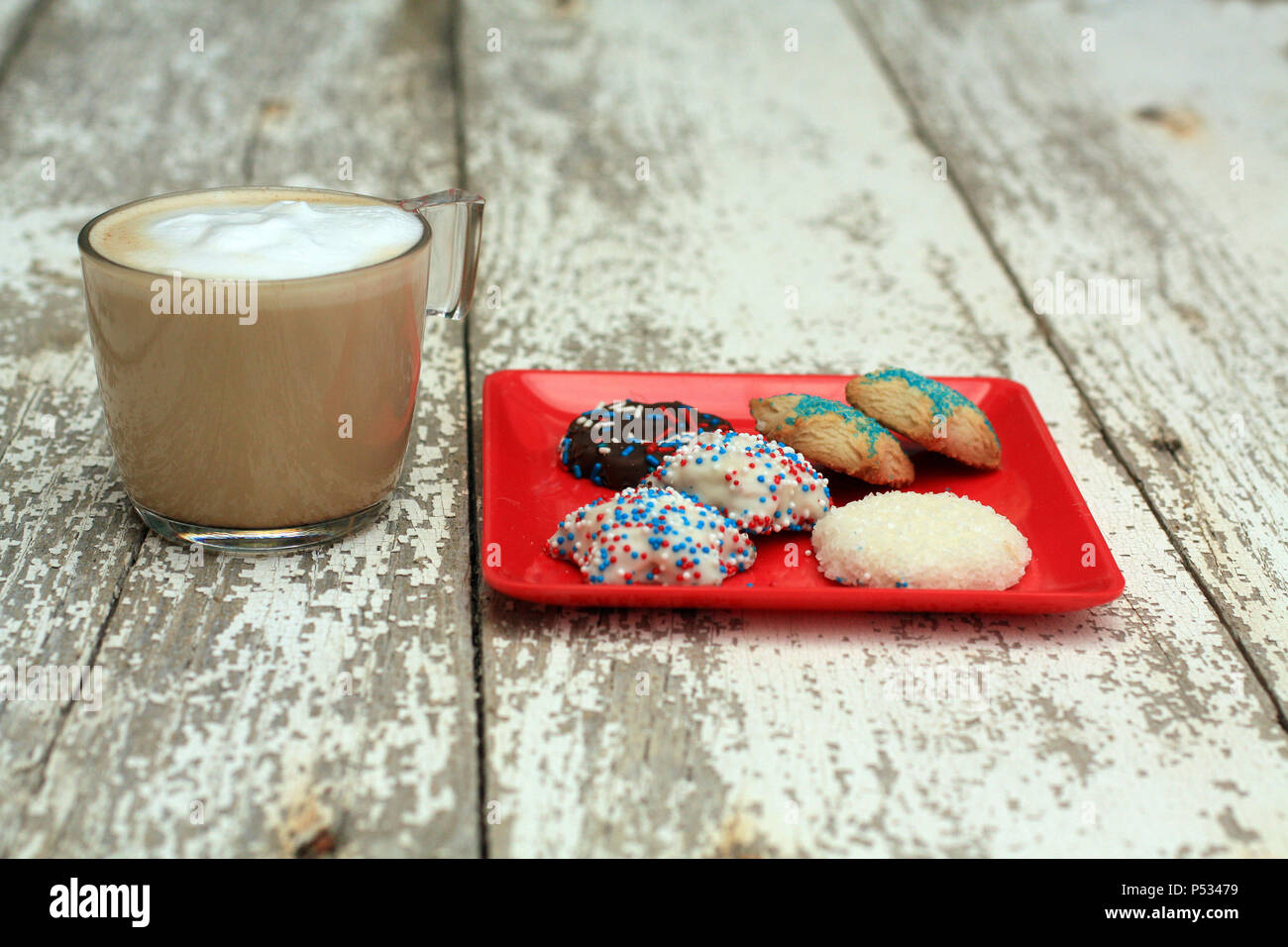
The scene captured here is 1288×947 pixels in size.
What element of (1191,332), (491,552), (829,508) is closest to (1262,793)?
(829,508)

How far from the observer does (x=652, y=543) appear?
A: 0.85m

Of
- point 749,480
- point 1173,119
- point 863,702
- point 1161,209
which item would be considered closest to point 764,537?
point 749,480

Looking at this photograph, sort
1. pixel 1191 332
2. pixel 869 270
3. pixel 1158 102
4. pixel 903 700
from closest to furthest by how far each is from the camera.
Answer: pixel 903 700 → pixel 1191 332 → pixel 869 270 → pixel 1158 102

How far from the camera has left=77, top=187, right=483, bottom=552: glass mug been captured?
2.65 ft

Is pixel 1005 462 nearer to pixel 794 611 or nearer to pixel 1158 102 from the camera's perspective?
pixel 794 611

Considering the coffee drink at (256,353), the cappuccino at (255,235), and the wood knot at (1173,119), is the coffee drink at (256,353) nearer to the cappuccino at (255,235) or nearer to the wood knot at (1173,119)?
the cappuccino at (255,235)

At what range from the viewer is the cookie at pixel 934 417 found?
1013 millimetres

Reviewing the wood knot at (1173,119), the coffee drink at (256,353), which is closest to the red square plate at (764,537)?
the coffee drink at (256,353)

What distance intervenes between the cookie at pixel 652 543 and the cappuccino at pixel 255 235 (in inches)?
9.3

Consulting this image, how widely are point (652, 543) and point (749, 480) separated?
112 mm

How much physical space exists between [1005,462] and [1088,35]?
165 cm

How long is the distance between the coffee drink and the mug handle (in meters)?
0.03

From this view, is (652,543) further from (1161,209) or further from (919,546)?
(1161,209)

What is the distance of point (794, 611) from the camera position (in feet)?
2.86
